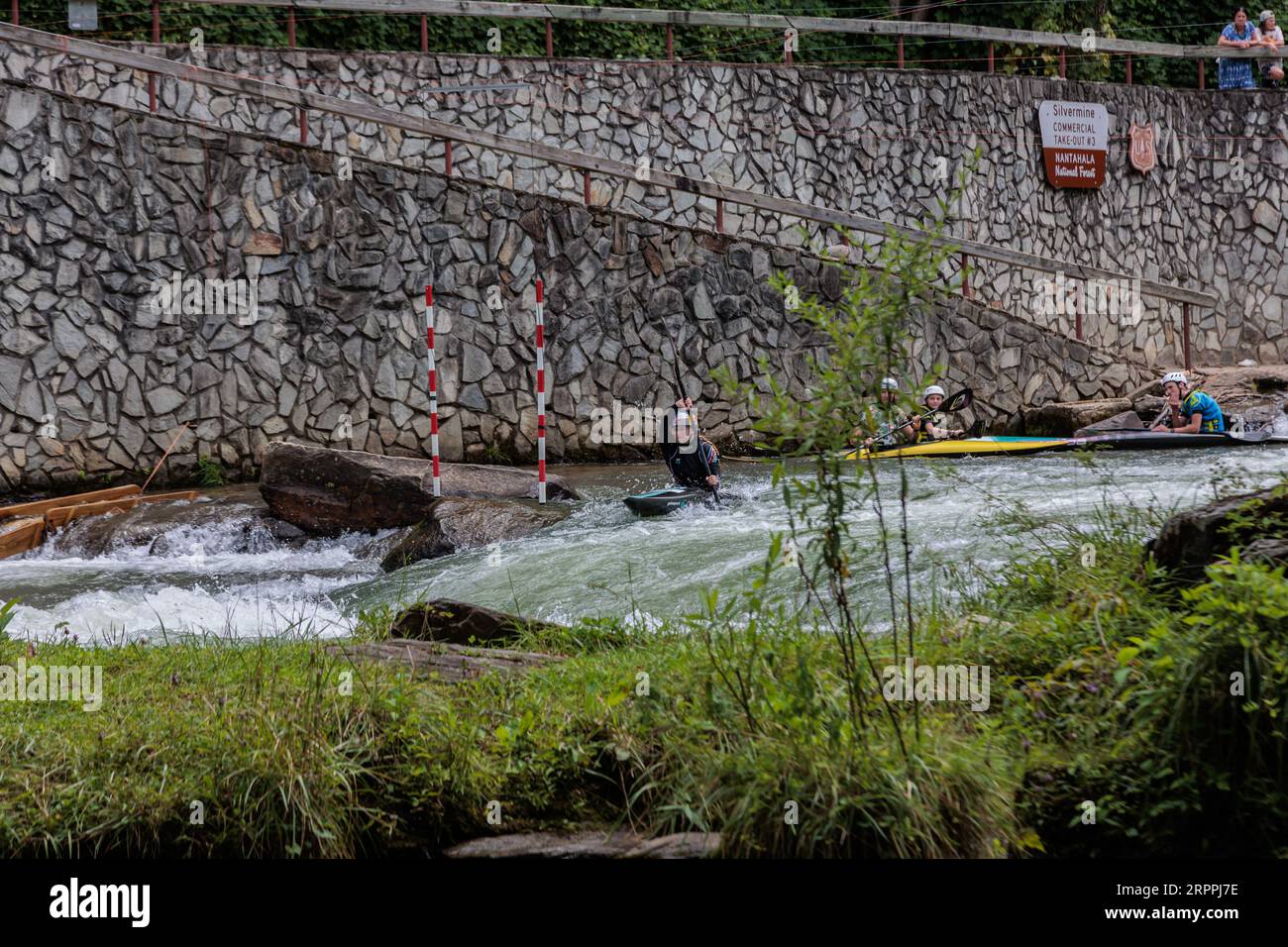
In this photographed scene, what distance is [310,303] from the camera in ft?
46.0

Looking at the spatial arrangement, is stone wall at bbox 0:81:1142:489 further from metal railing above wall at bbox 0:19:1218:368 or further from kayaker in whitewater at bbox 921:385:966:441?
kayaker in whitewater at bbox 921:385:966:441

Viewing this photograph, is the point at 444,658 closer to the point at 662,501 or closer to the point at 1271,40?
the point at 662,501

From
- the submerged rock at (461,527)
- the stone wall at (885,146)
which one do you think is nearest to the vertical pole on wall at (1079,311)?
the stone wall at (885,146)

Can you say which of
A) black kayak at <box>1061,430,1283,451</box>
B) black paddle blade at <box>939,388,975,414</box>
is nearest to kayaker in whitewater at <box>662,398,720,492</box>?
black paddle blade at <box>939,388,975,414</box>

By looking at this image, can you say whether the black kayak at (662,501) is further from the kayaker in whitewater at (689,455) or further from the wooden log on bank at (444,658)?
the wooden log on bank at (444,658)

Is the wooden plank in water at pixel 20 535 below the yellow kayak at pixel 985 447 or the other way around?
below

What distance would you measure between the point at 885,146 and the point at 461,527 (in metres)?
11.3

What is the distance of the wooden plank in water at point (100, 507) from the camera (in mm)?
11695

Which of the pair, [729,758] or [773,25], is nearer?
[729,758]

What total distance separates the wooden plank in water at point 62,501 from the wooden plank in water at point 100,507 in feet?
0.33

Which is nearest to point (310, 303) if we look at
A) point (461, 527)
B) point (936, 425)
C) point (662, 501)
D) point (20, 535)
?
point (20, 535)

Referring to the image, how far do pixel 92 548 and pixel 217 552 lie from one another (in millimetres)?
1028
